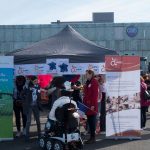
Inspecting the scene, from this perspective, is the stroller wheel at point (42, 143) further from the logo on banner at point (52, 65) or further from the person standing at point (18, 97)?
the logo on banner at point (52, 65)

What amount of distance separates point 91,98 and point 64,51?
2184mm

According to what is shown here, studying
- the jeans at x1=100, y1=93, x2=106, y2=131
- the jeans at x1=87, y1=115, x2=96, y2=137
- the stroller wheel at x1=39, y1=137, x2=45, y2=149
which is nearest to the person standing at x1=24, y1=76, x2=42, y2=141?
the stroller wheel at x1=39, y1=137, x2=45, y2=149

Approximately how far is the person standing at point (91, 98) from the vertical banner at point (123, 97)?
56 cm

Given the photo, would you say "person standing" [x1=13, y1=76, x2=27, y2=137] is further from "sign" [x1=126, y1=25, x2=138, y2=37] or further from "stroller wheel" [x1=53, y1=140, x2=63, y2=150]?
"sign" [x1=126, y1=25, x2=138, y2=37]

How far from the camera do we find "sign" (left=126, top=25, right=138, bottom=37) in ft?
129

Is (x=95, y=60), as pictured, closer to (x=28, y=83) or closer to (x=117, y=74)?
(x=117, y=74)

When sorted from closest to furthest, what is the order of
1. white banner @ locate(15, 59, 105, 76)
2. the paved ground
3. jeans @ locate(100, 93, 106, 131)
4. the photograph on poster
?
the paved ground < the photograph on poster < white banner @ locate(15, 59, 105, 76) < jeans @ locate(100, 93, 106, 131)

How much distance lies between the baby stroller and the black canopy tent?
2589 mm

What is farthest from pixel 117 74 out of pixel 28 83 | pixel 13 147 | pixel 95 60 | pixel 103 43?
pixel 103 43

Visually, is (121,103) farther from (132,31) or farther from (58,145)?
(132,31)

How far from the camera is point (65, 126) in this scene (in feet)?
34.2

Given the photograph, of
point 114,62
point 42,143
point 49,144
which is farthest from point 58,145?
point 114,62

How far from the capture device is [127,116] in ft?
40.3

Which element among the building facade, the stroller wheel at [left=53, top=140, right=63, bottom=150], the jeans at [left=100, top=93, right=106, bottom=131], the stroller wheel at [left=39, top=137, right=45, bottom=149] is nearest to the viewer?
the stroller wheel at [left=53, top=140, right=63, bottom=150]
